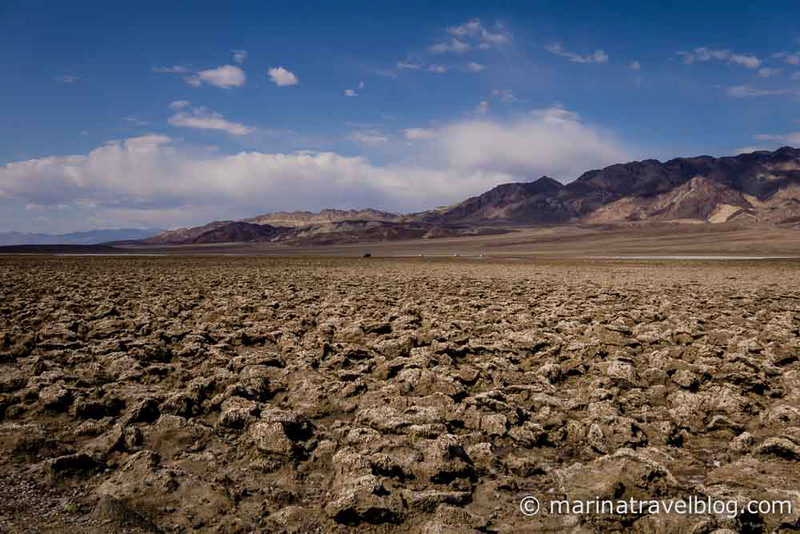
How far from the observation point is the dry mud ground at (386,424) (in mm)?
2822

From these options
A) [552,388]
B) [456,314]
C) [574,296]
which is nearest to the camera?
[552,388]

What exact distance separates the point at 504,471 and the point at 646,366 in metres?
3.33

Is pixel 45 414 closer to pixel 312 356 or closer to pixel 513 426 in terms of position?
pixel 312 356

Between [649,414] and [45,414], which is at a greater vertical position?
[45,414]

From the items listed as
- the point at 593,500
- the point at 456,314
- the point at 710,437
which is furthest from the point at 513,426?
the point at 456,314

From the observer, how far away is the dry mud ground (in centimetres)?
282

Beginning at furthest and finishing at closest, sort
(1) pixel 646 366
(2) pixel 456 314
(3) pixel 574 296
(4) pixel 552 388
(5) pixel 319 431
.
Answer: (3) pixel 574 296, (2) pixel 456 314, (1) pixel 646 366, (4) pixel 552 388, (5) pixel 319 431

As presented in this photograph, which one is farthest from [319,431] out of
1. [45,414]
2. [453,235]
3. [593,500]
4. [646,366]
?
[453,235]

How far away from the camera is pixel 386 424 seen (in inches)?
155

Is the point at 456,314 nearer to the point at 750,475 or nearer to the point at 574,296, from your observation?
the point at 574,296

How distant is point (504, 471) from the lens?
3.37 meters

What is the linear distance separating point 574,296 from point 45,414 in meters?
11.4

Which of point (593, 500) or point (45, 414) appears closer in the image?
point (593, 500)

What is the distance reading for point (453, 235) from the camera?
493 ft
